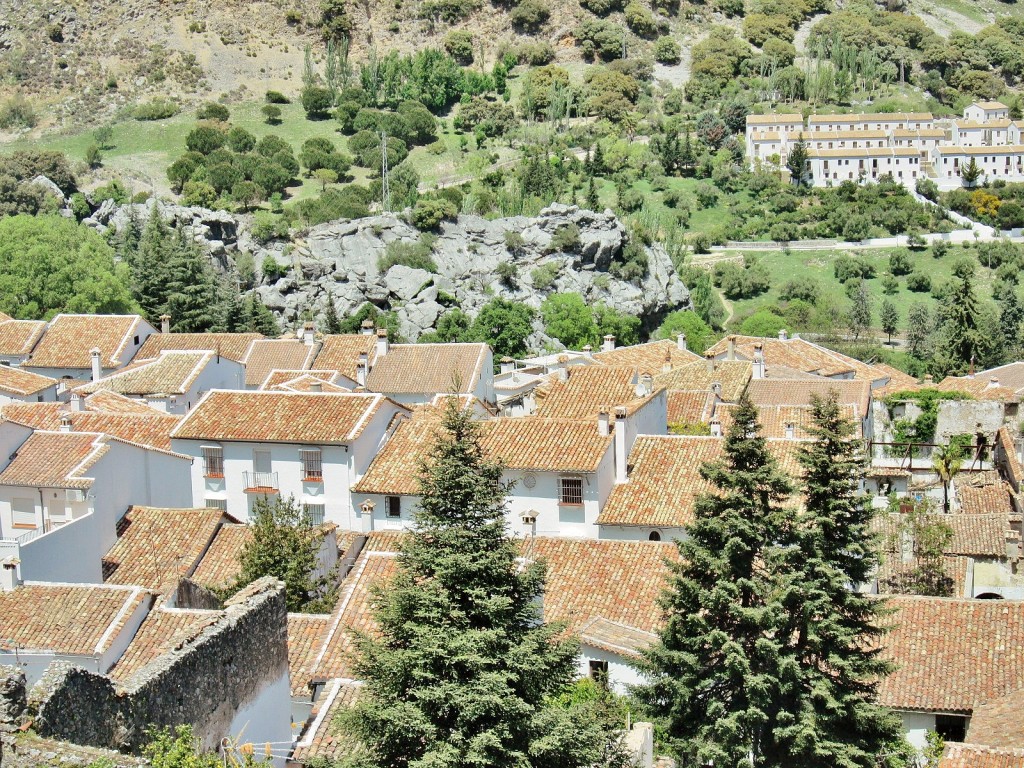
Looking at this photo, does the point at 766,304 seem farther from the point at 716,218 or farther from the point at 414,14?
the point at 414,14

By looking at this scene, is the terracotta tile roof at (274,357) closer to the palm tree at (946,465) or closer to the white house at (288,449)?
the white house at (288,449)

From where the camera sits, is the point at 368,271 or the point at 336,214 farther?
the point at 336,214

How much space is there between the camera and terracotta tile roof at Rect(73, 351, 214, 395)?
45.7 m

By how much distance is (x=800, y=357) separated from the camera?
64250mm

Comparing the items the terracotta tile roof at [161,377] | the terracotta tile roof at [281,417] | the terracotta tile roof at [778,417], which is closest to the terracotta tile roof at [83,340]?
the terracotta tile roof at [161,377]

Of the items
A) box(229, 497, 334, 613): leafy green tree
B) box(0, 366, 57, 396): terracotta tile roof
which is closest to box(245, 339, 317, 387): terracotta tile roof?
box(0, 366, 57, 396): terracotta tile roof

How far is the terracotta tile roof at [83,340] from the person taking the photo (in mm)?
56341

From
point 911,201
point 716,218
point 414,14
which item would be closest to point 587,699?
point 716,218

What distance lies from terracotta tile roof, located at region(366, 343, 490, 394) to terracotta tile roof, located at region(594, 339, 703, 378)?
704cm

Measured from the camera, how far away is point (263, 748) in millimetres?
16906

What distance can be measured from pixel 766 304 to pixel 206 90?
69.4 metres

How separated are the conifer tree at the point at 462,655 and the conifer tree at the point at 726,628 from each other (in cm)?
576

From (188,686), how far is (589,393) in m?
27.4

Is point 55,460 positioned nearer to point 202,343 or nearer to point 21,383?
point 21,383
